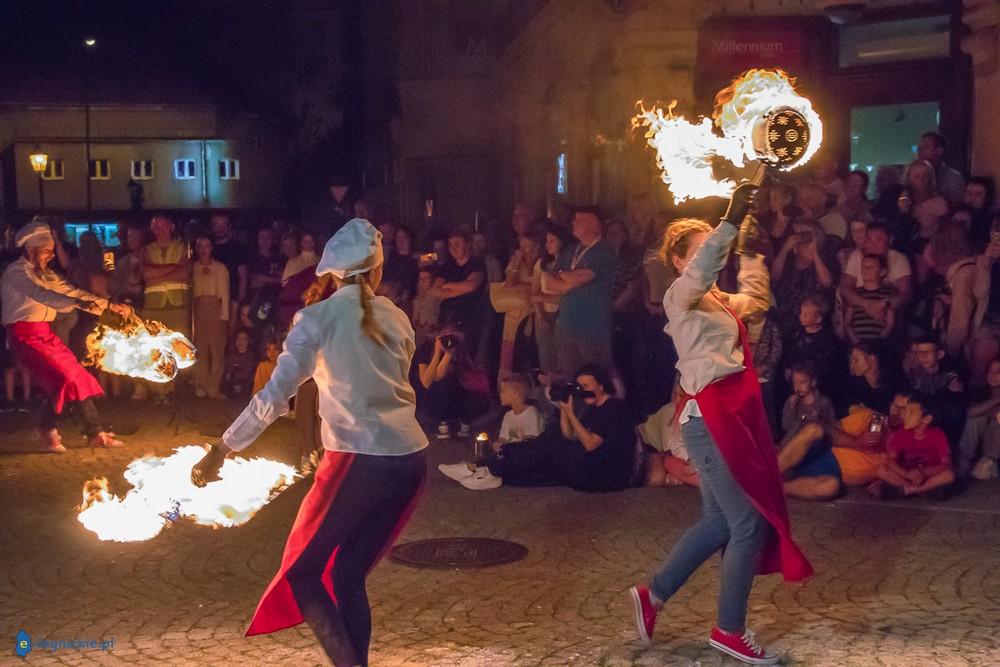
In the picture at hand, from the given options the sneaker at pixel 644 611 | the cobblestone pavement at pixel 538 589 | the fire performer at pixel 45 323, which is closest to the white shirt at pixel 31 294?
the fire performer at pixel 45 323

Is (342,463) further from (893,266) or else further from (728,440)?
(893,266)

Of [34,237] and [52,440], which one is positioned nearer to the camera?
[34,237]

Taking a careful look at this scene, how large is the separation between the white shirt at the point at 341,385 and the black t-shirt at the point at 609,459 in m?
4.35

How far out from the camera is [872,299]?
1049cm

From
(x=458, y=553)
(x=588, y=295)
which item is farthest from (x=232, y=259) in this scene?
(x=458, y=553)

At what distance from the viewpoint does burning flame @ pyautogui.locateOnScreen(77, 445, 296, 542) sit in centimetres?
544

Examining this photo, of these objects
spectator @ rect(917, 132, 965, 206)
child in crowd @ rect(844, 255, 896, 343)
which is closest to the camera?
child in crowd @ rect(844, 255, 896, 343)

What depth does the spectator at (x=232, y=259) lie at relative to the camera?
1484 centimetres

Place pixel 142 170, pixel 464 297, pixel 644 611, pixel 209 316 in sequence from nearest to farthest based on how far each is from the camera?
→ pixel 644 611
pixel 464 297
pixel 209 316
pixel 142 170

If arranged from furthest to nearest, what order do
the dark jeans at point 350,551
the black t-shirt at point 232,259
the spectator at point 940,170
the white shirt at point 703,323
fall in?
the black t-shirt at point 232,259
the spectator at point 940,170
the white shirt at point 703,323
the dark jeans at point 350,551

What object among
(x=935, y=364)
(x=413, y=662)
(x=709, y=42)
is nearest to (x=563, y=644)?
(x=413, y=662)

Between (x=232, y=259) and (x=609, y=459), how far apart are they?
277 inches

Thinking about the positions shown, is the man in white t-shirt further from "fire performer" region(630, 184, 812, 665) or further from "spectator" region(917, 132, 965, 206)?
"fire performer" region(630, 184, 812, 665)

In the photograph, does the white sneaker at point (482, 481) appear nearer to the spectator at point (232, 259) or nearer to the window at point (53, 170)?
the spectator at point (232, 259)
